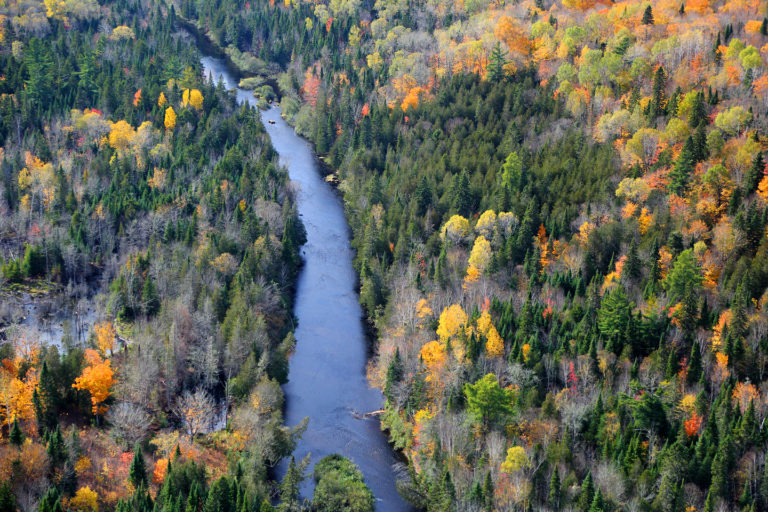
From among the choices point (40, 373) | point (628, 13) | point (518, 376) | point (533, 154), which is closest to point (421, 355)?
point (518, 376)

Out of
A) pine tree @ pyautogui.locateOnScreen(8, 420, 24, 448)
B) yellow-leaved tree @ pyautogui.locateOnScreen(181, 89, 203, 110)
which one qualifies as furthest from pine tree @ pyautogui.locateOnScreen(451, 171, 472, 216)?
pine tree @ pyautogui.locateOnScreen(8, 420, 24, 448)

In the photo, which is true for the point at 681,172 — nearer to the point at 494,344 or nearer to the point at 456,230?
the point at 456,230

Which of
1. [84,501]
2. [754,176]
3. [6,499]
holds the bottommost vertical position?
[84,501]

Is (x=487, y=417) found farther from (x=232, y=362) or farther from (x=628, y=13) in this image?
(x=628, y=13)

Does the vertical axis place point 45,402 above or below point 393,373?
above

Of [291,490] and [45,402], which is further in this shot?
[45,402]

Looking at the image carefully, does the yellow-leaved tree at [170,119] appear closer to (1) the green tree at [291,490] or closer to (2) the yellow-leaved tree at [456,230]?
(2) the yellow-leaved tree at [456,230]

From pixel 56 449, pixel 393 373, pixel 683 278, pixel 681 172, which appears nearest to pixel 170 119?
pixel 393 373

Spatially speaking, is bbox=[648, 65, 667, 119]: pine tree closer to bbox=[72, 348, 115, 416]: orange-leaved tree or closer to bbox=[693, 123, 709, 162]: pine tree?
bbox=[693, 123, 709, 162]: pine tree
